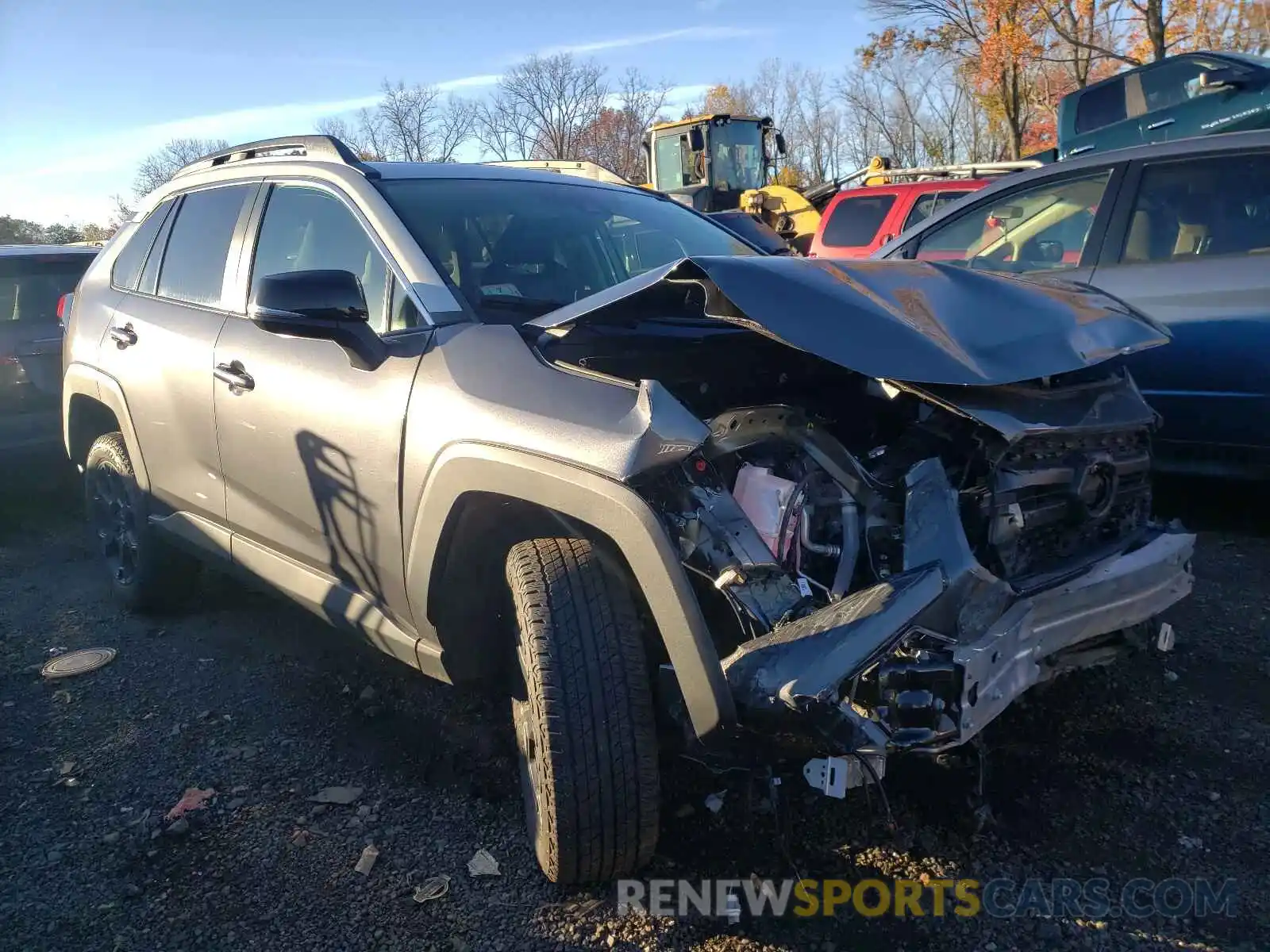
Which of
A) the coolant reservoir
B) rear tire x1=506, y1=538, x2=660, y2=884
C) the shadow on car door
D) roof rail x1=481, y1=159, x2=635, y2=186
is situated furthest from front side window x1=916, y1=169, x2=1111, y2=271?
rear tire x1=506, y1=538, x2=660, y2=884

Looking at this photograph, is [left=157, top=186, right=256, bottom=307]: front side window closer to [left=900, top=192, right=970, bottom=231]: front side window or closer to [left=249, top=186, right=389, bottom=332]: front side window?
[left=249, top=186, right=389, bottom=332]: front side window

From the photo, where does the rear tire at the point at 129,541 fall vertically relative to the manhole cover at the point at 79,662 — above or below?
above

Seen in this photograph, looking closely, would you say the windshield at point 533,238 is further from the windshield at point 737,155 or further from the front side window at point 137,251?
the windshield at point 737,155

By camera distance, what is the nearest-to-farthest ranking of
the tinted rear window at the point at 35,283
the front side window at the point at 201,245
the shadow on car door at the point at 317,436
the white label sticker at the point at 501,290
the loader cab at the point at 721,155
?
1. the shadow on car door at the point at 317,436
2. the white label sticker at the point at 501,290
3. the front side window at the point at 201,245
4. the tinted rear window at the point at 35,283
5. the loader cab at the point at 721,155

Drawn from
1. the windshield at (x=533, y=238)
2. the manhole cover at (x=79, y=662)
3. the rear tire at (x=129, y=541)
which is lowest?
the manhole cover at (x=79, y=662)

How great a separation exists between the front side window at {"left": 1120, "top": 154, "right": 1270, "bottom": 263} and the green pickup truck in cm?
221

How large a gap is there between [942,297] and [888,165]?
12.4 meters

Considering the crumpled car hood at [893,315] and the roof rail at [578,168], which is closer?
the crumpled car hood at [893,315]

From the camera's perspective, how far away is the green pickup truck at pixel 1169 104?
686 centimetres

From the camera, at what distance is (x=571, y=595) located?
7.46 feet

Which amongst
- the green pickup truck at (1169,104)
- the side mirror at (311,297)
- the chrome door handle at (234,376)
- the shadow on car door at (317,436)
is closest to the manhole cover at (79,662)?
the shadow on car door at (317,436)

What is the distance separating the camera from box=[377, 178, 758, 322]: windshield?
9.57ft

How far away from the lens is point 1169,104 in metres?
7.70

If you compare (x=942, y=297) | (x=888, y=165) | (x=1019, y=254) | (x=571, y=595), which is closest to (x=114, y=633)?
(x=571, y=595)
